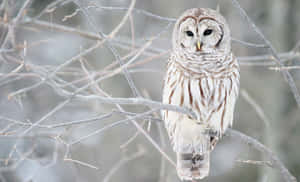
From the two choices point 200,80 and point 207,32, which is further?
point 207,32

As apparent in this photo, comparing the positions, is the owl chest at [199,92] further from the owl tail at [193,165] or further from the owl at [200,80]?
the owl tail at [193,165]

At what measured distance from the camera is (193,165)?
16.7 ft

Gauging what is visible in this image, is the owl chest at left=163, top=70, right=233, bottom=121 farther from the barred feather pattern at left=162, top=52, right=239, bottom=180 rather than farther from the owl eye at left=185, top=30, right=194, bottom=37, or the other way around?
the owl eye at left=185, top=30, right=194, bottom=37

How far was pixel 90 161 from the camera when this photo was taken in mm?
8805

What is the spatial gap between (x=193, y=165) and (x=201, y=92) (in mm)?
1013

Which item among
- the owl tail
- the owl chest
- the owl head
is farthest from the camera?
the owl tail

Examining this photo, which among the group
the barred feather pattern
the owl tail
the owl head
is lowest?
the owl tail

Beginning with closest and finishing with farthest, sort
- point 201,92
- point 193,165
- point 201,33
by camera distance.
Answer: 1. point 201,92
2. point 201,33
3. point 193,165

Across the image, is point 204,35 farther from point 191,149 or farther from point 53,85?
point 53,85

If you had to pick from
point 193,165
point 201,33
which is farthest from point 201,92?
point 193,165

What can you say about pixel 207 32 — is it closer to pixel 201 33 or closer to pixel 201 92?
pixel 201 33

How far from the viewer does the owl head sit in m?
4.70

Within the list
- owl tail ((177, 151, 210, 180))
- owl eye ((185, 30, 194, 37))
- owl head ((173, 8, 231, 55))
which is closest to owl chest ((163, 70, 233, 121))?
owl head ((173, 8, 231, 55))

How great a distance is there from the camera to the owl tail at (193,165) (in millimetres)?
5047
